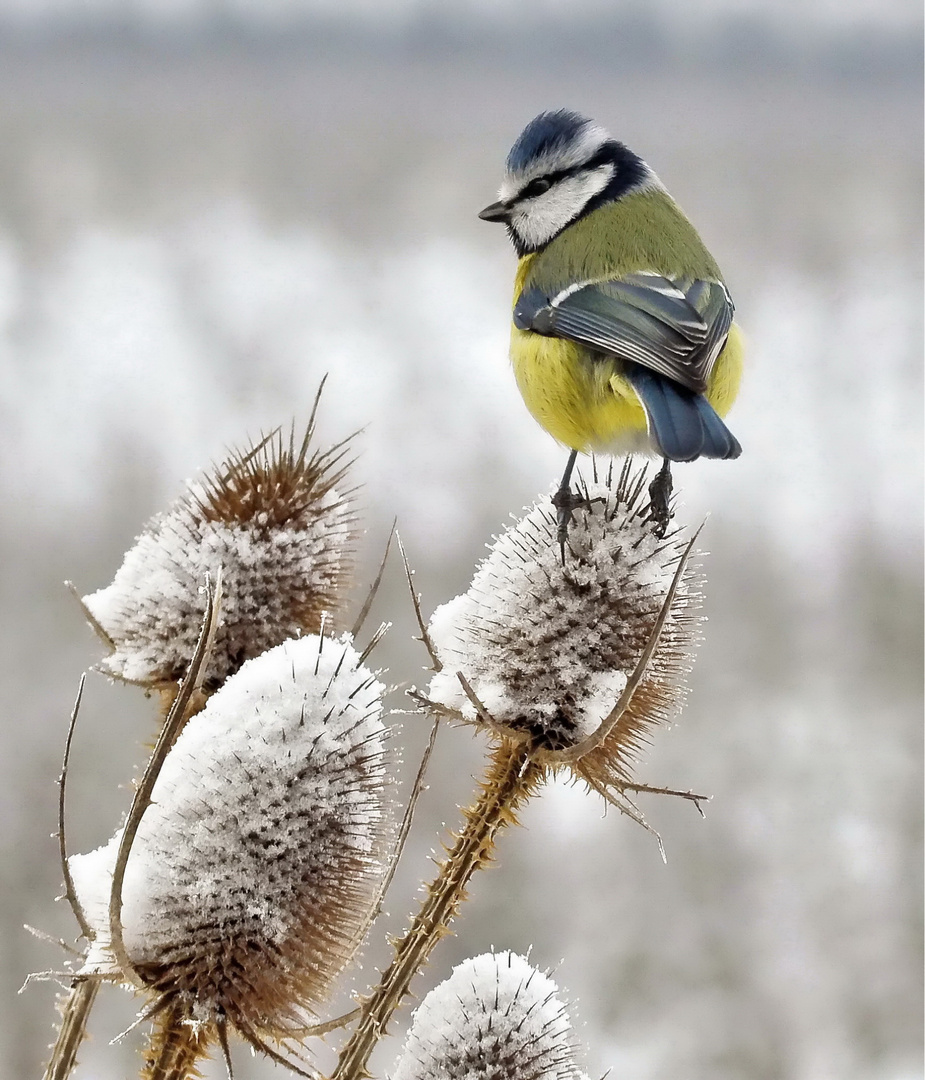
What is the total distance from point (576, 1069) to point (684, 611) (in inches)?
16.4

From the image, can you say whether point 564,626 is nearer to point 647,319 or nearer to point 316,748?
point 316,748

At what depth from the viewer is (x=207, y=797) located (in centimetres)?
80

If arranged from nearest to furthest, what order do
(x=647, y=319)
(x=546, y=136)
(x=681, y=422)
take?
1. (x=681, y=422)
2. (x=647, y=319)
3. (x=546, y=136)

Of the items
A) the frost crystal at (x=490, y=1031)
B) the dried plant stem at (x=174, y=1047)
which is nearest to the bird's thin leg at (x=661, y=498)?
the frost crystal at (x=490, y=1031)

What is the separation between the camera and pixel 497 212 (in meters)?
1.47

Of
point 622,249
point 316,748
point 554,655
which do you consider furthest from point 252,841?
point 622,249

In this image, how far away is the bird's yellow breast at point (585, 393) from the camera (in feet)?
3.88

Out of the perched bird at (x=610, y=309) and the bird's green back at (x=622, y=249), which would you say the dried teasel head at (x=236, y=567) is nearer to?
the perched bird at (x=610, y=309)

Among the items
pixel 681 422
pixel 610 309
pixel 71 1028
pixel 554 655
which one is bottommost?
pixel 71 1028

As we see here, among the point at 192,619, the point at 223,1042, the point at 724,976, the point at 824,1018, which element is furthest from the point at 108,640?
the point at 824,1018

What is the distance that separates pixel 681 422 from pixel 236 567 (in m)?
0.47

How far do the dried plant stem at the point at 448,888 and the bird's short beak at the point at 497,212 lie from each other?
807 millimetres

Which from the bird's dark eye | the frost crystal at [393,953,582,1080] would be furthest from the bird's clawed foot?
the bird's dark eye

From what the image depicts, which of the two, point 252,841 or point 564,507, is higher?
point 564,507
